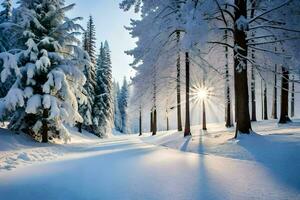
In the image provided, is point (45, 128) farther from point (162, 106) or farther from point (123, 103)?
point (123, 103)

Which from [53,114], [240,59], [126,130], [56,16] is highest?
[56,16]

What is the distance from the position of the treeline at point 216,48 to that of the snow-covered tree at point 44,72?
429 centimetres

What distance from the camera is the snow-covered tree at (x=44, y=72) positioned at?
1480cm

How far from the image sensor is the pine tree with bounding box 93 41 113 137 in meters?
40.5

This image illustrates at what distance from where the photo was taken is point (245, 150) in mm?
8781

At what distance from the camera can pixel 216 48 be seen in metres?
16.0

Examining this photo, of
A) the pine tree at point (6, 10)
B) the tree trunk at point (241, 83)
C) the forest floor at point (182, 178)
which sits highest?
the pine tree at point (6, 10)

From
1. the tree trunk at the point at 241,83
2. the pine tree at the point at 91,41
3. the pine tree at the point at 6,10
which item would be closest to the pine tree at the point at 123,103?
the pine tree at the point at 91,41

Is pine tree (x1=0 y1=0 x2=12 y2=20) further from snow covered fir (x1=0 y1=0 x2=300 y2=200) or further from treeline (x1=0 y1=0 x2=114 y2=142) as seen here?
treeline (x1=0 y1=0 x2=114 y2=142)

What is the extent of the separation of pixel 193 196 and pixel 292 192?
1.79 metres

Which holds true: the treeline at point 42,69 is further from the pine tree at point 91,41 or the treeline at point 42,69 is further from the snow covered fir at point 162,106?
the pine tree at point 91,41

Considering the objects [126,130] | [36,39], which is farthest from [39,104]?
[126,130]

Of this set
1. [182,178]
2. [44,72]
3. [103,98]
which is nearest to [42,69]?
[44,72]

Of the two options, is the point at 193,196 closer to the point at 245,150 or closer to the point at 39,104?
the point at 245,150
